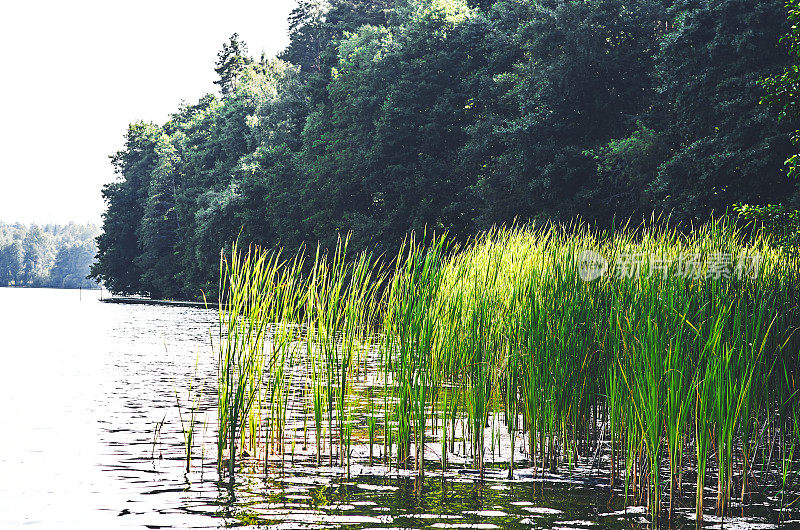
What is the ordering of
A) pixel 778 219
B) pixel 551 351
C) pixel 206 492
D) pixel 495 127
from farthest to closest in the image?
pixel 495 127 < pixel 778 219 < pixel 551 351 < pixel 206 492

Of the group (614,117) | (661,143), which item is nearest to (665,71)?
(661,143)

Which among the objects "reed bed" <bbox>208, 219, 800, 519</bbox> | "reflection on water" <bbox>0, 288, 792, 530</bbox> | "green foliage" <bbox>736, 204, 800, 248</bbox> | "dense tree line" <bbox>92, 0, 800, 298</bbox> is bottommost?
"reflection on water" <bbox>0, 288, 792, 530</bbox>

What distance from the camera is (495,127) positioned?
3972cm

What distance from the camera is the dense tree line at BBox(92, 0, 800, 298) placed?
2931cm

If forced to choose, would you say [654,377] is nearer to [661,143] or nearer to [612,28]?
[661,143]

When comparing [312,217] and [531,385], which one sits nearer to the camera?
[531,385]

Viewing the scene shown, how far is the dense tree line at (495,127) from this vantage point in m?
29.3

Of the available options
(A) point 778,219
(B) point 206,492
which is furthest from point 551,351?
(A) point 778,219

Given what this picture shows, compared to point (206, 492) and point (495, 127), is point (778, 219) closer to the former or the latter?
point (206, 492)

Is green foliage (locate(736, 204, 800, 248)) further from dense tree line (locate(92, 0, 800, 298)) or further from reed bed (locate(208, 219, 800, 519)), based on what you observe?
reed bed (locate(208, 219, 800, 519))

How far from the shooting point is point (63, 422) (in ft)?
41.2

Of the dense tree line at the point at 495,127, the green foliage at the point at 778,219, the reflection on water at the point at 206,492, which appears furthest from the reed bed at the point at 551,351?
the dense tree line at the point at 495,127

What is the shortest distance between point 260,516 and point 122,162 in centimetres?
10020

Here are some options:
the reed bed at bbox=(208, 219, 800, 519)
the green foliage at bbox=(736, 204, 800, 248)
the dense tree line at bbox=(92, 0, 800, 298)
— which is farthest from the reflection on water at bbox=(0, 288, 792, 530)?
the dense tree line at bbox=(92, 0, 800, 298)
